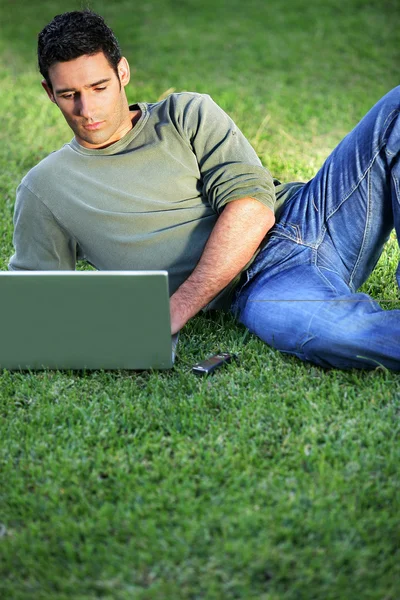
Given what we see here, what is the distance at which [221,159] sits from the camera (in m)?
2.77

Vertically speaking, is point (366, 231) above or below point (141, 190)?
below

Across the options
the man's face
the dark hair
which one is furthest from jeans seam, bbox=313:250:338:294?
the dark hair

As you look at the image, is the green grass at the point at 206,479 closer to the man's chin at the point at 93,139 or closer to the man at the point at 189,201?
the man at the point at 189,201

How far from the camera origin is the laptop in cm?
223

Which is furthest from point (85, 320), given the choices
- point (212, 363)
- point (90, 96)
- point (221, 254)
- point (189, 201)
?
point (90, 96)

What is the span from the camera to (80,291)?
2.27m

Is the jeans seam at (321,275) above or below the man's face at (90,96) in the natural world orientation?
below

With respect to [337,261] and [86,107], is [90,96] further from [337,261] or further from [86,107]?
[337,261]

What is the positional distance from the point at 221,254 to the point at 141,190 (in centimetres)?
38

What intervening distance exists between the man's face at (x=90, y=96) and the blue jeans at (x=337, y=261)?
2.35 ft

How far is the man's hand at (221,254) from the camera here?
271 centimetres

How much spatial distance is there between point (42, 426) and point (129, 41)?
617cm

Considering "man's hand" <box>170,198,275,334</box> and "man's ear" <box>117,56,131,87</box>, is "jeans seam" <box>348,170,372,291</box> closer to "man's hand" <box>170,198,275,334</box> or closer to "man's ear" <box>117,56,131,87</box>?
"man's hand" <box>170,198,275,334</box>

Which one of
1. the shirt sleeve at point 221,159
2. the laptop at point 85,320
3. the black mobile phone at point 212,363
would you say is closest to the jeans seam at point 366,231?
the shirt sleeve at point 221,159
